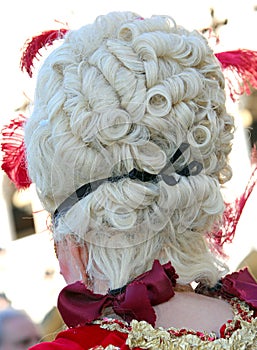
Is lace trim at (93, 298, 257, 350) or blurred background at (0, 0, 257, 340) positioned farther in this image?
blurred background at (0, 0, 257, 340)

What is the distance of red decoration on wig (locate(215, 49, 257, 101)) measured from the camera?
1840 mm

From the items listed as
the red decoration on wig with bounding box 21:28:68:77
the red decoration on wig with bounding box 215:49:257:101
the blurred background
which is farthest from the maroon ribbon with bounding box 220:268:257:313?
the blurred background

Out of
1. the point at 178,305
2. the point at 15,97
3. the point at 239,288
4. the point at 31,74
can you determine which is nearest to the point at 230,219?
the point at 239,288

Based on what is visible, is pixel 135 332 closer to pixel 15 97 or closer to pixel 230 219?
pixel 230 219

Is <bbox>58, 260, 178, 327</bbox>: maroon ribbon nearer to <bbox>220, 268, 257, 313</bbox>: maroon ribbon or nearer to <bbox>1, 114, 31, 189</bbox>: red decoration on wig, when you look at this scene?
<bbox>220, 268, 257, 313</bbox>: maroon ribbon

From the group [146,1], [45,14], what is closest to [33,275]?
[45,14]

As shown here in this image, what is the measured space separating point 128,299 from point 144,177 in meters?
0.24

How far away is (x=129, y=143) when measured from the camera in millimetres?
1404

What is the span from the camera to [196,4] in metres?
4.16

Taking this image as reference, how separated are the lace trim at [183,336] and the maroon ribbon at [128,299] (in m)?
0.02

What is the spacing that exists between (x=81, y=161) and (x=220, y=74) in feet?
1.25

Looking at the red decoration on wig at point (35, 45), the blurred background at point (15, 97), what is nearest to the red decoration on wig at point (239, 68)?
the red decoration on wig at point (35, 45)

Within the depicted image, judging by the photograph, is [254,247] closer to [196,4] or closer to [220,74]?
[196,4]

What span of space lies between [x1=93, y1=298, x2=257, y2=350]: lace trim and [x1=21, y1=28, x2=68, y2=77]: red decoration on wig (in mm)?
736
